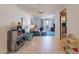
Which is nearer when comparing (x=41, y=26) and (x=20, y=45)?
(x=41, y=26)

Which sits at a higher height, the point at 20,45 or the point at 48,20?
the point at 48,20

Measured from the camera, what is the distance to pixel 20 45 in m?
2.63

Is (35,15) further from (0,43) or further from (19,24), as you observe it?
(0,43)

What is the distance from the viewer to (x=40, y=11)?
2.28 meters
